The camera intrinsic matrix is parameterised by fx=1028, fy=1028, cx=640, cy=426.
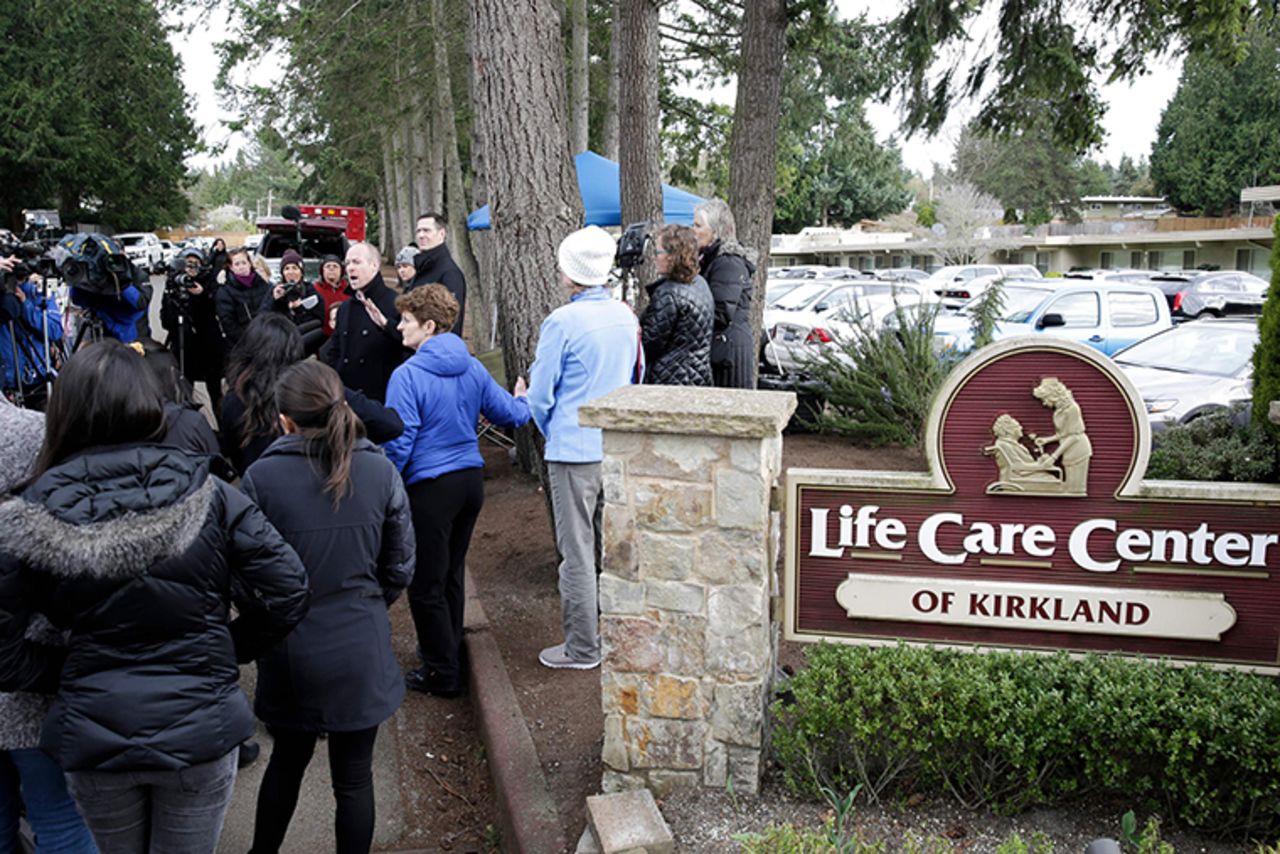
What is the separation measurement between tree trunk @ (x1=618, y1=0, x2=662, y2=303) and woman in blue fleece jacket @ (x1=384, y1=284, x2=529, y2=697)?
16.6ft

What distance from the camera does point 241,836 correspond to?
3.86 metres

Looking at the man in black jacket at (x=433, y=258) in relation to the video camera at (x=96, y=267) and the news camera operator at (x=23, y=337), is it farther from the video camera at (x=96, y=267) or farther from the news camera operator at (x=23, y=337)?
the news camera operator at (x=23, y=337)

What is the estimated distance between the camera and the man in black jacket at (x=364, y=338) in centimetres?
579

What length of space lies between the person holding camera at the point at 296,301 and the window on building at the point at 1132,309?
33.0ft

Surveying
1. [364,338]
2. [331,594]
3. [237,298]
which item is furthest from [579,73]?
[331,594]

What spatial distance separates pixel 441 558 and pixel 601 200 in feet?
25.7

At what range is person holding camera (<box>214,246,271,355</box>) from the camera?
338 inches

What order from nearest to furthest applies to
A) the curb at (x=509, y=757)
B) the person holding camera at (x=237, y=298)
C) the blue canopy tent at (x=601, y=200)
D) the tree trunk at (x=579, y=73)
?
the curb at (x=509, y=757)
the person holding camera at (x=237, y=298)
the blue canopy tent at (x=601, y=200)
the tree trunk at (x=579, y=73)

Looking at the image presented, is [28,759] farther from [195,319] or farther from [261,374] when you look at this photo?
[195,319]

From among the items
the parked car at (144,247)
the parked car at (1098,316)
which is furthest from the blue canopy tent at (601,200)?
the parked car at (144,247)

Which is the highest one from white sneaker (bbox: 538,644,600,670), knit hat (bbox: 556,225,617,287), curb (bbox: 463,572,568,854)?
knit hat (bbox: 556,225,617,287)

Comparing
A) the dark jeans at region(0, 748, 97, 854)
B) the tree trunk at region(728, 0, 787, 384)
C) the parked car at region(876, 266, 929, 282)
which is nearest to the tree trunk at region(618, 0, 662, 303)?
the tree trunk at region(728, 0, 787, 384)

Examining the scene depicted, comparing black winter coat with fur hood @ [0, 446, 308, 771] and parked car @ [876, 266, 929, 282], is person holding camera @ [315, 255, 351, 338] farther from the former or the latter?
parked car @ [876, 266, 929, 282]

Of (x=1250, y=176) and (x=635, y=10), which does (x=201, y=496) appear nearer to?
(x=635, y=10)
